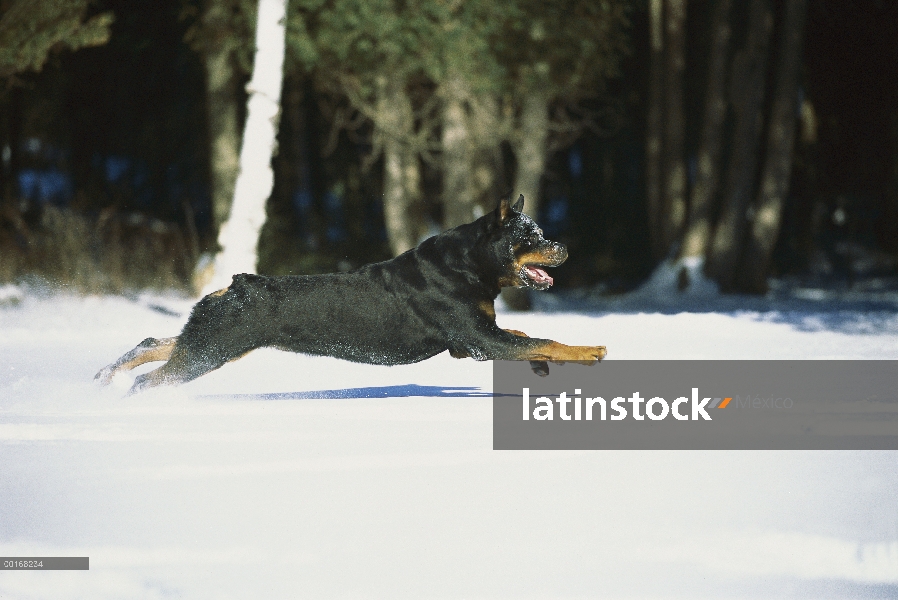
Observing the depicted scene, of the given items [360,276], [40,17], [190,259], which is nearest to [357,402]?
[360,276]

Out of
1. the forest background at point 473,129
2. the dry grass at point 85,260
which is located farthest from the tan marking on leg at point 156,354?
the dry grass at point 85,260

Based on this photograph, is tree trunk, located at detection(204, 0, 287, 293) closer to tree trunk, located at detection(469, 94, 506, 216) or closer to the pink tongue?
tree trunk, located at detection(469, 94, 506, 216)

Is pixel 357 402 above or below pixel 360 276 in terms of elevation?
below

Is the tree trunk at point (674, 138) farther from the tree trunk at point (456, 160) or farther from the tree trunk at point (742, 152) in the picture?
the tree trunk at point (456, 160)

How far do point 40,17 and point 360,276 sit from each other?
852 centimetres

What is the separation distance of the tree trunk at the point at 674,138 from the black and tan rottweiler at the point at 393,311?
1219 centimetres

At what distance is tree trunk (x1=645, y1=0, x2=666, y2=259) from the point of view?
1842 centimetres

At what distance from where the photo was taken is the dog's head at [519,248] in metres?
6.32

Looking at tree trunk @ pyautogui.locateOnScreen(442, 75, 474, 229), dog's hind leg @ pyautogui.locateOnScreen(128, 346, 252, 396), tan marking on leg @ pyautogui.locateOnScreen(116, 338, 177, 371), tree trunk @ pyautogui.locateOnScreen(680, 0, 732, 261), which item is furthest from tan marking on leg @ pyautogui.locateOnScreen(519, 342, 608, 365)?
tree trunk @ pyautogui.locateOnScreen(680, 0, 732, 261)

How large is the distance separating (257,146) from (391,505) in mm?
8683

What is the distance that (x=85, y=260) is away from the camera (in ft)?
48.0

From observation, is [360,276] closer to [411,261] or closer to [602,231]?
[411,261]

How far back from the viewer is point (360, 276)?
6480mm

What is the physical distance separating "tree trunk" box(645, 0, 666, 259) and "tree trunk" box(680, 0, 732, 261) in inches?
50.5
